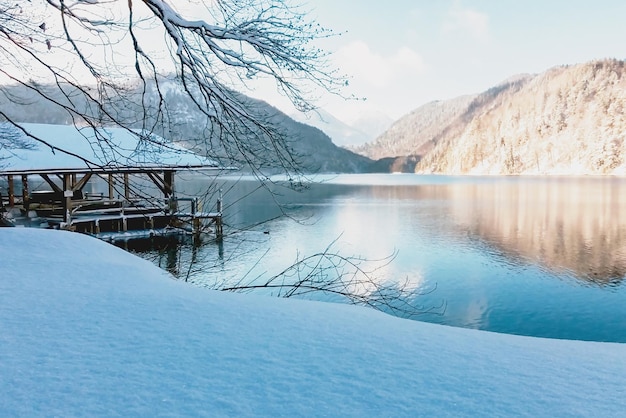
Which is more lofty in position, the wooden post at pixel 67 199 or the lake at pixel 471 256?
the wooden post at pixel 67 199

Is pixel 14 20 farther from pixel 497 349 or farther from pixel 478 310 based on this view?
pixel 478 310

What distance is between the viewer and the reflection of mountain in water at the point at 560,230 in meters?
21.0

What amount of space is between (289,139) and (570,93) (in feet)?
523

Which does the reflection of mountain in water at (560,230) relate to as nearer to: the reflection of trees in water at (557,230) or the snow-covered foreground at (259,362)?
the reflection of trees in water at (557,230)

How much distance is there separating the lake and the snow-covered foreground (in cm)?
213

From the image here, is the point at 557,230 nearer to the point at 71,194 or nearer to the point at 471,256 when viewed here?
the point at 471,256

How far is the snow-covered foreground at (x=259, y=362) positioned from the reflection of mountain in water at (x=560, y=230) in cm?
1830

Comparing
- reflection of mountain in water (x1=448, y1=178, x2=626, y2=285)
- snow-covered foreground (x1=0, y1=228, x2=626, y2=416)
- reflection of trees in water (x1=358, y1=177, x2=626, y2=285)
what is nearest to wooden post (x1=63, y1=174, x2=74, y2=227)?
snow-covered foreground (x1=0, y1=228, x2=626, y2=416)

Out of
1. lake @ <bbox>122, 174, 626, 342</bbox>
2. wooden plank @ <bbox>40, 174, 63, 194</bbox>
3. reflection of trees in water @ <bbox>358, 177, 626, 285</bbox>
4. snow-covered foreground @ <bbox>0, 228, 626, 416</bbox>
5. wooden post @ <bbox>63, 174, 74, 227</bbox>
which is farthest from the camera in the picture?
reflection of trees in water @ <bbox>358, 177, 626, 285</bbox>

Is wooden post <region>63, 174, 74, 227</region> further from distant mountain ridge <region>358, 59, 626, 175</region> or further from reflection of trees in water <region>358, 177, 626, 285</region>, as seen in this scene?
distant mountain ridge <region>358, 59, 626, 175</region>

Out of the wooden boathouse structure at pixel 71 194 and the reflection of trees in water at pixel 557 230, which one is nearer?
the wooden boathouse structure at pixel 71 194

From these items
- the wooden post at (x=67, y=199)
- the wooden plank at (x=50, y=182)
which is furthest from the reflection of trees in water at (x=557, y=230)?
the wooden plank at (x=50, y=182)

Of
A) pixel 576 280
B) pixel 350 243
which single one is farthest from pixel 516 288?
pixel 350 243

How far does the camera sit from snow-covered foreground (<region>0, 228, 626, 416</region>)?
80.7 inches
